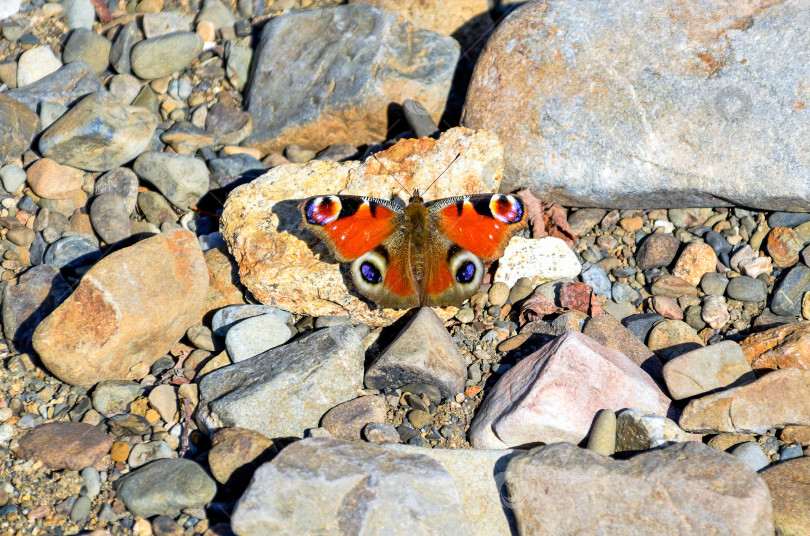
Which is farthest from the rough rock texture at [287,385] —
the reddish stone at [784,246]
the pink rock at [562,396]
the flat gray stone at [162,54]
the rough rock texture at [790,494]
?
the flat gray stone at [162,54]

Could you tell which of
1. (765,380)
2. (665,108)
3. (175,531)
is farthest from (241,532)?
(665,108)

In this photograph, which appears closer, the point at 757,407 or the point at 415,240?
the point at 757,407

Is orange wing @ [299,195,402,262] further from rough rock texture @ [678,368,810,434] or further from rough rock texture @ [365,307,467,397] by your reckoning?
rough rock texture @ [678,368,810,434]

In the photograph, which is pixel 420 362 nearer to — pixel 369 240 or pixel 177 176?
pixel 369 240

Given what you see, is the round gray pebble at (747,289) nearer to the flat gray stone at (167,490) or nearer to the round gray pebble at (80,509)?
the flat gray stone at (167,490)

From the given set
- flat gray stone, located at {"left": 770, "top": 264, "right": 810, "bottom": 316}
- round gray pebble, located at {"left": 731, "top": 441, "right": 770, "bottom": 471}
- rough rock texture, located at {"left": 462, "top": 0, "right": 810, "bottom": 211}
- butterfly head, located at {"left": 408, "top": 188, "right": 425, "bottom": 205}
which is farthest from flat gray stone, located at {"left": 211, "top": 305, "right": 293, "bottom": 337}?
flat gray stone, located at {"left": 770, "top": 264, "right": 810, "bottom": 316}

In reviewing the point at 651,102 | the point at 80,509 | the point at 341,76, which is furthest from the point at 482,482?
the point at 341,76
